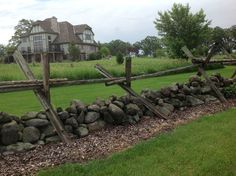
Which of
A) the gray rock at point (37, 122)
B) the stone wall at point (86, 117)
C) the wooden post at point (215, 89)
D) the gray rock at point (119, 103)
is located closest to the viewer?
the stone wall at point (86, 117)

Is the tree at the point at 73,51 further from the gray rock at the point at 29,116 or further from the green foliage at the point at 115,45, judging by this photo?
the gray rock at the point at 29,116

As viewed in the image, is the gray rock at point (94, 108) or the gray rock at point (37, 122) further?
the gray rock at point (94, 108)

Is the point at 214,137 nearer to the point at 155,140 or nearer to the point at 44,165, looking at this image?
the point at 155,140

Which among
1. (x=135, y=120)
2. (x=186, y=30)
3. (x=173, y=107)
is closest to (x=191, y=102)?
(x=173, y=107)

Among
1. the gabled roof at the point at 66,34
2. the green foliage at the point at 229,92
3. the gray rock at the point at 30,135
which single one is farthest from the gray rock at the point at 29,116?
the gabled roof at the point at 66,34

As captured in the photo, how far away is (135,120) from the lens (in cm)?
831

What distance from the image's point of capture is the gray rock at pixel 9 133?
618cm

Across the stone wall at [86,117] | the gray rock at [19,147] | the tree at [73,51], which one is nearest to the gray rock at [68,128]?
the stone wall at [86,117]

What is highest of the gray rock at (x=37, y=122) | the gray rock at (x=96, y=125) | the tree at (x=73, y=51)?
the tree at (x=73, y=51)

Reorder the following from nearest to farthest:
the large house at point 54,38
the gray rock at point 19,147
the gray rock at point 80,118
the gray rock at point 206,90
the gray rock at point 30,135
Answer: the gray rock at point 19,147 < the gray rock at point 30,135 < the gray rock at point 80,118 < the gray rock at point 206,90 < the large house at point 54,38

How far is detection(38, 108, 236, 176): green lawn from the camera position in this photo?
5082 millimetres

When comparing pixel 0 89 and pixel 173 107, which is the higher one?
pixel 0 89

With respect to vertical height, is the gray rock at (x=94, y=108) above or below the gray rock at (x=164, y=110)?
above

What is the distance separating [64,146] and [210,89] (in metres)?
6.25
